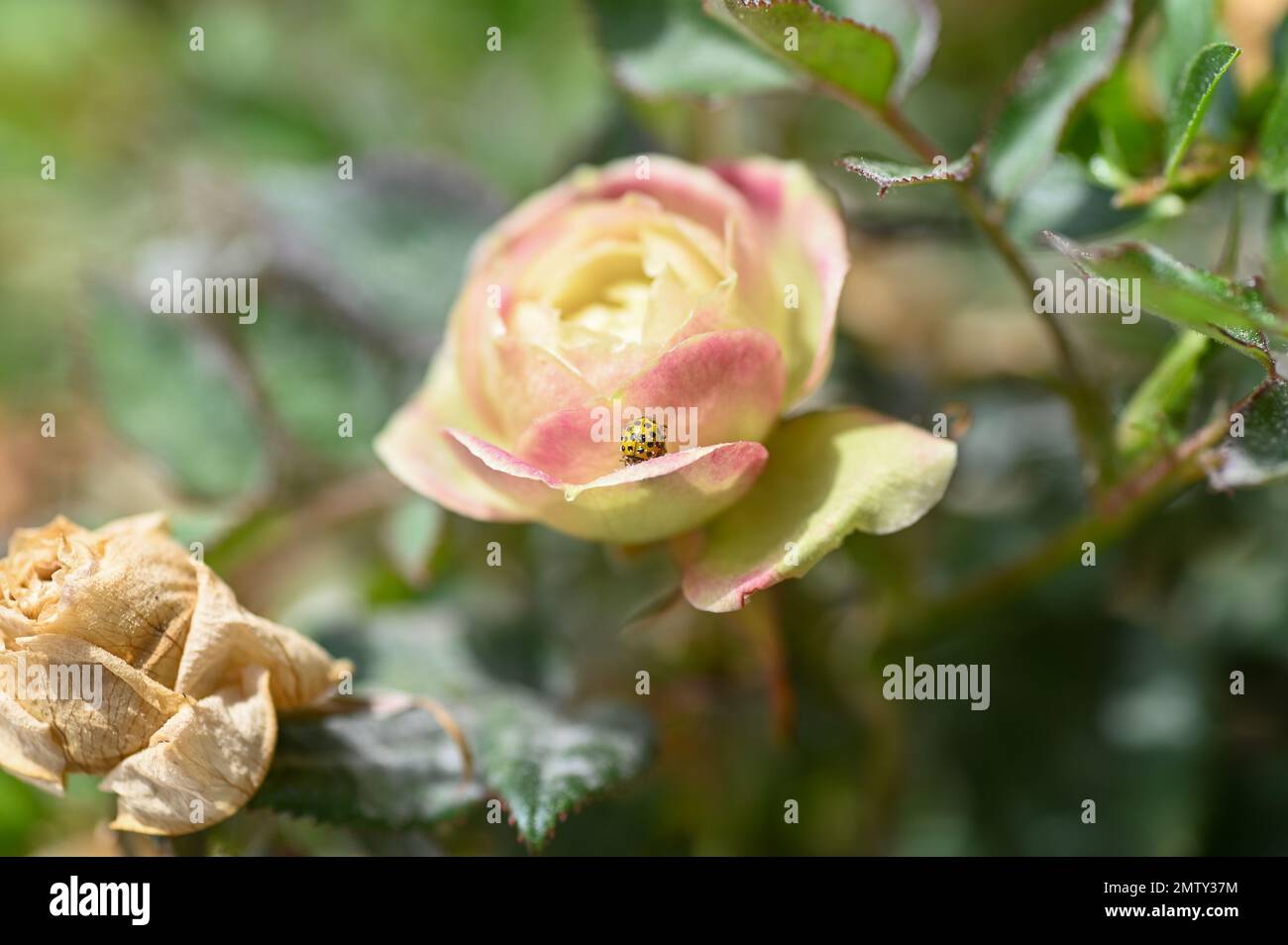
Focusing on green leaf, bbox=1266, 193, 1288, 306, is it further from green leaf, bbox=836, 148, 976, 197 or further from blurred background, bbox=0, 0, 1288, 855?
green leaf, bbox=836, 148, 976, 197

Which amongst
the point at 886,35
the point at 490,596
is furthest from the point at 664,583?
the point at 886,35

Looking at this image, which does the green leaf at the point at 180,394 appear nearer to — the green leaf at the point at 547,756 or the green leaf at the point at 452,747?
the green leaf at the point at 452,747

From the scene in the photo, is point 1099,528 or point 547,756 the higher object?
point 1099,528

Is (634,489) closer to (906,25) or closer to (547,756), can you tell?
(547,756)

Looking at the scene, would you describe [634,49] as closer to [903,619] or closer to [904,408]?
[904,408]

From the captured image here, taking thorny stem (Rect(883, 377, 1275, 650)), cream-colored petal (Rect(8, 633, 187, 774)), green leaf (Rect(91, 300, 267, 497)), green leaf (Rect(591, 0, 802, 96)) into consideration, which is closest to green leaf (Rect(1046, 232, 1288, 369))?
thorny stem (Rect(883, 377, 1275, 650))

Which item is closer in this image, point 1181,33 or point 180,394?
point 1181,33

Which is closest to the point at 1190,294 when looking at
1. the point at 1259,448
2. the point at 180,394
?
the point at 1259,448
